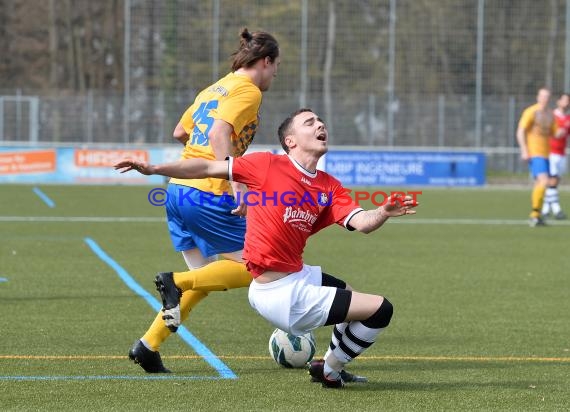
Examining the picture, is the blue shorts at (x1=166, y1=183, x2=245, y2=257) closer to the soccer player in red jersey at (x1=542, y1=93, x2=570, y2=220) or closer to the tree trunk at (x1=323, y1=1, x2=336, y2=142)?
the soccer player in red jersey at (x1=542, y1=93, x2=570, y2=220)

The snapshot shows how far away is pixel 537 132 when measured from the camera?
20109 millimetres

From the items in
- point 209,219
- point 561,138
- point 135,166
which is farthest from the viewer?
point 561,138

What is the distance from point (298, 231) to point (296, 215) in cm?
10

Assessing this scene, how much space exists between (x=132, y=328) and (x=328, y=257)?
6.10 meters

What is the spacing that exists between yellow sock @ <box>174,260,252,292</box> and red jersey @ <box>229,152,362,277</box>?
1.42 ft

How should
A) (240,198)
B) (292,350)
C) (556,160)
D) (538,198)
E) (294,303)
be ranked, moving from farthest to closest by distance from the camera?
(556,160) < (538,198) < (292,350) < (240,198) < (294,303)

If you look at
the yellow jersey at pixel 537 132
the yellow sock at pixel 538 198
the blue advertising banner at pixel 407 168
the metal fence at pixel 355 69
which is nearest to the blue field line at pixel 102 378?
the yellow sock at pixel 538 198

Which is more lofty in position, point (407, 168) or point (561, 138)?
point (561, 138)

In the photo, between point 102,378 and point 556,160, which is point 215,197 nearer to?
point 102,378

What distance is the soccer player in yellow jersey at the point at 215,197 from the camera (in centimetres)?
711

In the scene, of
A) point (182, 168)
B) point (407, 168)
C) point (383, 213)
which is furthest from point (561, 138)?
point (182, 168)

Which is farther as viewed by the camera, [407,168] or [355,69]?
[355,69]

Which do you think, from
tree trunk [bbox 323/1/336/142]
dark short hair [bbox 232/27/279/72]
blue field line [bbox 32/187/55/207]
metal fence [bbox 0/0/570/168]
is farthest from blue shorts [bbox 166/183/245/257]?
tree trunk [bbox 323/1/336/142]

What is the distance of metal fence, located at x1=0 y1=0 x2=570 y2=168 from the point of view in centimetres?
3541
